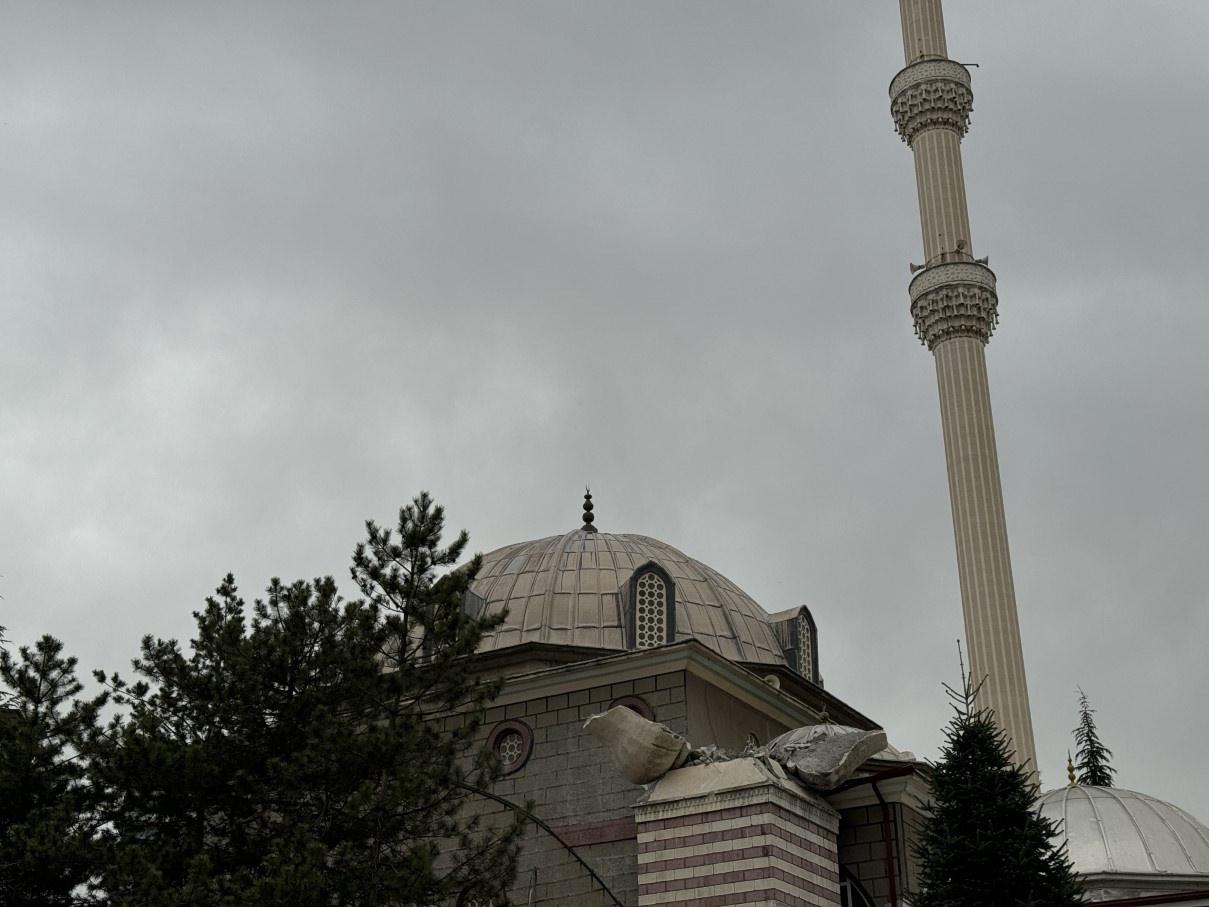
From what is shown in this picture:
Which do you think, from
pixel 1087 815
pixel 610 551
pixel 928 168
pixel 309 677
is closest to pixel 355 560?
pixel 309 677

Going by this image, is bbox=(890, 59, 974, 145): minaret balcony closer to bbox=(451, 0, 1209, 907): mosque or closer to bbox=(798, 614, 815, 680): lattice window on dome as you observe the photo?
bbox=(451, 0, 1209, 907): mosque

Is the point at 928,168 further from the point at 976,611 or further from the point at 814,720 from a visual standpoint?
the point at 814,720

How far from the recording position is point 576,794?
59.4ft

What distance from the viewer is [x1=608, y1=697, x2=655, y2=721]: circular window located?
A: 18109mm

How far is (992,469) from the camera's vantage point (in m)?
32.0

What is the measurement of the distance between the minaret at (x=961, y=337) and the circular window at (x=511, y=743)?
13.3 m

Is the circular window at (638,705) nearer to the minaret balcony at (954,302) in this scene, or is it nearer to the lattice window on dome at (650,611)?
the lattice window on dome at (650,611)

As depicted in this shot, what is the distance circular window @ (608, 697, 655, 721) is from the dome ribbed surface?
153 inches

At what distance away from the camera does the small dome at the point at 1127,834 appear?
2197cm

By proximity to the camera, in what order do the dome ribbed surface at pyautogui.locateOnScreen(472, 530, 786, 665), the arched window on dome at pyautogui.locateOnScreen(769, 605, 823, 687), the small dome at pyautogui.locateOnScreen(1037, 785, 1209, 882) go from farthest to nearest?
the arched window on dome at pyautogui.locateOnScreen(769, 605, 823, 687) < the dome ribbed surface at pyautogui.locateOnScreen(472, 530, 786, 665) < the small dome at pyautogui.locateOnScreen(1037, 785, 1209, 882)

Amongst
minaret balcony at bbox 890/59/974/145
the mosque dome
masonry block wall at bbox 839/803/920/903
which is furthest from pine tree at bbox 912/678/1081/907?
minaret balcony at bbox 890/59/974/145

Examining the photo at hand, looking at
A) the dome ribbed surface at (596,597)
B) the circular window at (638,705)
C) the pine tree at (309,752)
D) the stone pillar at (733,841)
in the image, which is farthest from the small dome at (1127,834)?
the pine tree at (309,752)

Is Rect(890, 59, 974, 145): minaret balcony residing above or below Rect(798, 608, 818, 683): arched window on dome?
above

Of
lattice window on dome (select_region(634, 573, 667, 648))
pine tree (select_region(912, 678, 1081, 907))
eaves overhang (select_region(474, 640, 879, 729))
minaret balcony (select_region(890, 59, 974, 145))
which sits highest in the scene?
minaret balcony (select_region(890, 59, 974, 145))
